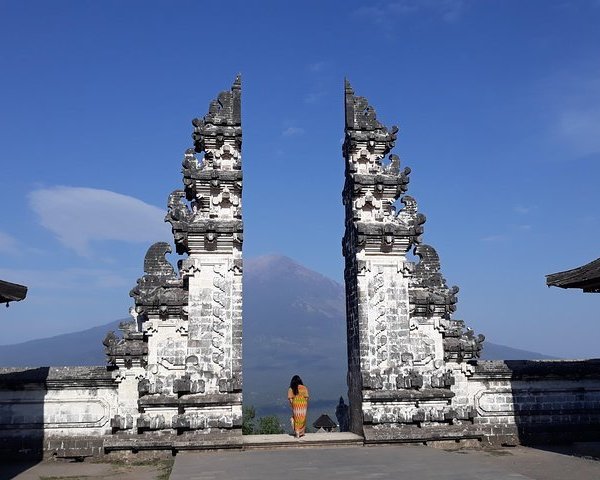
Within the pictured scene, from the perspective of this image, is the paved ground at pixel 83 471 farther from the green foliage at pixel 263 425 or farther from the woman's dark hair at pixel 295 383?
the green foliage at pixel 263 425

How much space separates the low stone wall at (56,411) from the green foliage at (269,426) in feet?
55.8

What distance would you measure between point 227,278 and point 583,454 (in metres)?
Answer: 9.18

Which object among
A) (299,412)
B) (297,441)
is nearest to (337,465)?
(297,441)

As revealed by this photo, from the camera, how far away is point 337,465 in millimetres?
11016

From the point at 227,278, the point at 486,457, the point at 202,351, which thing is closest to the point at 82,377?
the point at 202,351

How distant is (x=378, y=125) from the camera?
1650 cm

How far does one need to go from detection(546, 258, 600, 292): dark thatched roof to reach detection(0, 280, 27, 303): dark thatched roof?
11.0 m

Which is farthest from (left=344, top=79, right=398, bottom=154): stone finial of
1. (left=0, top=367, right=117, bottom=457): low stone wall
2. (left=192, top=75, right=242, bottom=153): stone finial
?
(left=0, top=367, right=117, bottom=457): low stone wall

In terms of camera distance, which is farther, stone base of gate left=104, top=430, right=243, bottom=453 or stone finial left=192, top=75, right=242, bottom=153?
stone finial left=192, top=75, right=242, bottom=153

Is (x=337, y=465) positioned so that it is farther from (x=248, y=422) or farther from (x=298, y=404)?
(x=248, y=422)

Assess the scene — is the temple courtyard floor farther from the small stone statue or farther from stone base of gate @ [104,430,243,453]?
the small stone statue

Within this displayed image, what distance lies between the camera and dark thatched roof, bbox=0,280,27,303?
35.4 ft

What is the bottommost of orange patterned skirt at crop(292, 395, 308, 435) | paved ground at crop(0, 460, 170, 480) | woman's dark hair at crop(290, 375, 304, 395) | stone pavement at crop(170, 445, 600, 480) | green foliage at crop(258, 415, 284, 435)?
green foliage at crop(258, 415, 284, 435)

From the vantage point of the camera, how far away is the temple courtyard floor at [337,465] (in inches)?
396
